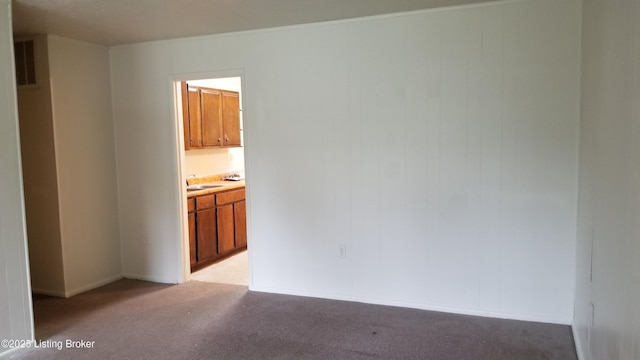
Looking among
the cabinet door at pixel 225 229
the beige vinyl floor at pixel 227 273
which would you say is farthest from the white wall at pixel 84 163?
the cabinet door at pixel 225 229

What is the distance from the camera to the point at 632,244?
1.55 meters

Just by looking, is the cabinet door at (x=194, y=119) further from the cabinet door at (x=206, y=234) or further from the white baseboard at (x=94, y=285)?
the white baseboard at (x=94, y=285)

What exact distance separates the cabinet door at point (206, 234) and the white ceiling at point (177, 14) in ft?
6.41

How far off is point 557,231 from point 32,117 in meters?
4.51

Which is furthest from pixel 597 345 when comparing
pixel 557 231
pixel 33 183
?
pixel 33 183

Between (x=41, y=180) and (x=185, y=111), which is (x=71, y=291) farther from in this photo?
(x=185, y=111)

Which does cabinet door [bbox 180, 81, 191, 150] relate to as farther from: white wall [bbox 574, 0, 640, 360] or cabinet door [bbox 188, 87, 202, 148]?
white wall [bbox 574, 0, 640, 360]

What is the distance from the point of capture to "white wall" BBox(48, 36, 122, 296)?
4355 millimetres

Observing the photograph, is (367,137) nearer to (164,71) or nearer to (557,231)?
(557,231)

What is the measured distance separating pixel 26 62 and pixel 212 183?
253cm

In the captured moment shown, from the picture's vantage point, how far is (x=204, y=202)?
5215 mm

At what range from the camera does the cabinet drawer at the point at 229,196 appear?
17.9 feet

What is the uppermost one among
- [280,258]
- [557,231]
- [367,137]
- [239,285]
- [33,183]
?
[367,137]

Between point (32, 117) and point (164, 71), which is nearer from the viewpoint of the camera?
point (32, 117)
